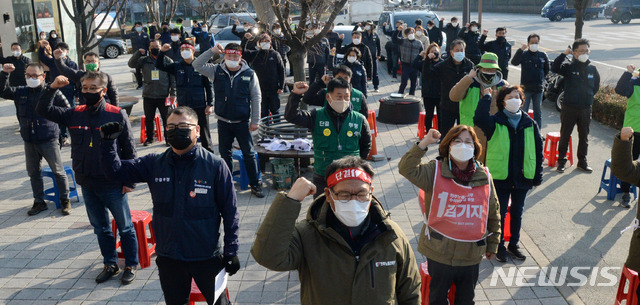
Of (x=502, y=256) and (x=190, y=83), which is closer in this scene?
(x=502, y=256)

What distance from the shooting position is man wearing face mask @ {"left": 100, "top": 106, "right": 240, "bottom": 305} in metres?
4.32

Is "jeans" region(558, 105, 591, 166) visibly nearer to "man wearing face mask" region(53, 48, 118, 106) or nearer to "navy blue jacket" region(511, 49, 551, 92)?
"navy blue jacket" region(511, 49, 551, 92)

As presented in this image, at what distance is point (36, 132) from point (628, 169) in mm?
6676

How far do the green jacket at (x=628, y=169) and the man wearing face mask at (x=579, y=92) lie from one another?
15.5 ft

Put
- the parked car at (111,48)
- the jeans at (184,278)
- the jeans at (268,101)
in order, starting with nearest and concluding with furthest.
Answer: the jeans at (184,278)
the jeans at (268,101)
the parked car at (111,48)

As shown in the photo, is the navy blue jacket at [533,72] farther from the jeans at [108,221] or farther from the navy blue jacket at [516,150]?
the jeans at [108,221]

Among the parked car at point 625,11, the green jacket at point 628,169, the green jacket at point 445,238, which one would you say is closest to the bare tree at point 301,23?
the green jacket at point 445,238

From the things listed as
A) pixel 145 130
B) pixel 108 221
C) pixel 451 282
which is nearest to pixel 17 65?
pixel 145 130

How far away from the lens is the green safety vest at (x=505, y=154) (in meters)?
5.83

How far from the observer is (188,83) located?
31.1ft

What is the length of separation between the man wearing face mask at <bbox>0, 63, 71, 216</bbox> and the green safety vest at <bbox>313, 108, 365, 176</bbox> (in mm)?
3302

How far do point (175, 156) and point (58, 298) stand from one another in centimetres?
231

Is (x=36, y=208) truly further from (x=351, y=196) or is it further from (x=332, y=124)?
(x=351, y=196)

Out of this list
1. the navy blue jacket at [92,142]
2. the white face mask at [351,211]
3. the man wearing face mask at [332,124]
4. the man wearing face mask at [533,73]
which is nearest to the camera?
the white face mask at [351,211]
